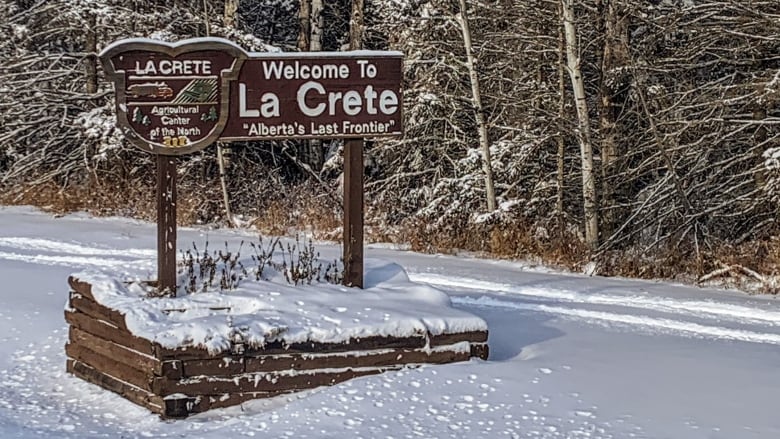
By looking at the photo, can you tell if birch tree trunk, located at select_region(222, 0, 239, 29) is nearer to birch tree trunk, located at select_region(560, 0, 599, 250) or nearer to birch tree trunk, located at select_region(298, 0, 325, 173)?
birch tree trunk, located at select_region(298, 0, 325, 173)

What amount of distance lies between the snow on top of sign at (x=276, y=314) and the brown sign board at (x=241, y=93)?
1.08 meters

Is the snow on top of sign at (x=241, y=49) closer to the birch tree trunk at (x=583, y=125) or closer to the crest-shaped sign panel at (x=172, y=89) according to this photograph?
the crest-shaped sign panel at (x=172, y=89)

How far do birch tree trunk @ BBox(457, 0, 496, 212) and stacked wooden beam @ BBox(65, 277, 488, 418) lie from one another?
26.0ft

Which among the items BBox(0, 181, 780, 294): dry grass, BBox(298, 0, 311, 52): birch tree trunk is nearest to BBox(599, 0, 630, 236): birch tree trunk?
BBox(0, 181, 780, 294): dry grass

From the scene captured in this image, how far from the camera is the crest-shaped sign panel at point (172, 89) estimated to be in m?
6.66

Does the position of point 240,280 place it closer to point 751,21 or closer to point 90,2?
point 751,21

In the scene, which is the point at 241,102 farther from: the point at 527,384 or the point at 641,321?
the point at 641,321

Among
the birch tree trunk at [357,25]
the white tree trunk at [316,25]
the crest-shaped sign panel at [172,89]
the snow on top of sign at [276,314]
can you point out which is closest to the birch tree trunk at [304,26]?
the white tree trunk at [316,25]

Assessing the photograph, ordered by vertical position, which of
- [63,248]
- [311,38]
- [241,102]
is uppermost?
[311,38]

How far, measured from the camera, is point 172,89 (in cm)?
676

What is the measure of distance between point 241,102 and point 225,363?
2034 mm

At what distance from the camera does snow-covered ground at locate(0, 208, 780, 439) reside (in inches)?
215

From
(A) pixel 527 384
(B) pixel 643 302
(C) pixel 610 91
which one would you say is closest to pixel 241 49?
(A) pixel 527 384

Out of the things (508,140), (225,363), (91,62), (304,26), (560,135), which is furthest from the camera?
(304,26)
